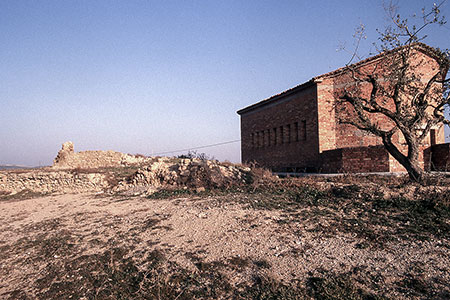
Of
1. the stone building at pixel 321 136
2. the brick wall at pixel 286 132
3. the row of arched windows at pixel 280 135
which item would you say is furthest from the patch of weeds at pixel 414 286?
the row of arched windows at pixel 280 135

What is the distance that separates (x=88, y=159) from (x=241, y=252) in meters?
19.9

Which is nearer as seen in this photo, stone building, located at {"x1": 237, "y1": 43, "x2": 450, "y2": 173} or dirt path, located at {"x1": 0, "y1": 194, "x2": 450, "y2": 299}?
dirt path, located at {"x1": 0, "y1": 194, "x2": 450, "y2": 299}

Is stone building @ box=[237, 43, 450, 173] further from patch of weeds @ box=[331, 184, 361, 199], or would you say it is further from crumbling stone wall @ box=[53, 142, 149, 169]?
crumbling stone wall @ box=[53, 142, 149, 169]

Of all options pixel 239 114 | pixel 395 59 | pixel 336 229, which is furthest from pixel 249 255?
pixel 239 114

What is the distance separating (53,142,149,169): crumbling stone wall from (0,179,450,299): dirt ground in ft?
46.1

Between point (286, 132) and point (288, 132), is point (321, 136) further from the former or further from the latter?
point (286, 132)

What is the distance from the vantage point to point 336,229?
479 cm

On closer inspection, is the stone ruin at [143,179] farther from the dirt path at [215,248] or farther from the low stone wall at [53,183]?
the dirt path at [215,248]

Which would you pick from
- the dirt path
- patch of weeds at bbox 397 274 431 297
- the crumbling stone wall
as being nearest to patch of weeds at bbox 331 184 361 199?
the dirt path

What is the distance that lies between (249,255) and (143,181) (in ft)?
24.8

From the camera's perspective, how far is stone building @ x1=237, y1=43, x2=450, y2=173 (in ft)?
37.0

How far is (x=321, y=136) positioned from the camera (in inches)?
552

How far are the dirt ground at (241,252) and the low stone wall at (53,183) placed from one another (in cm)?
451

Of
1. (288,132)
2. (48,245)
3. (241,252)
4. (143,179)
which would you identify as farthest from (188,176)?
(288,132)
